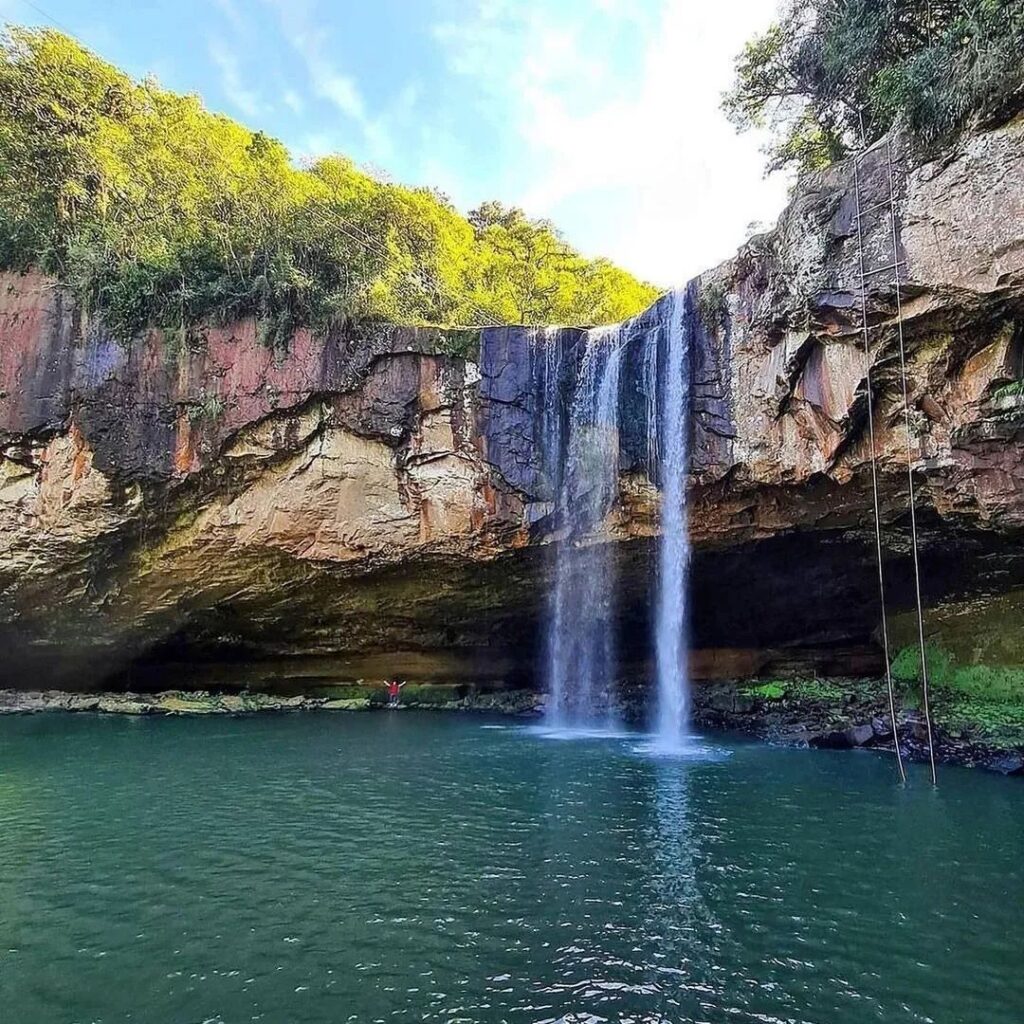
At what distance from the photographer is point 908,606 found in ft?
55.1

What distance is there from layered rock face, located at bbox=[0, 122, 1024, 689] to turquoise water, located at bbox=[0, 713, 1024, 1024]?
18.6 feet

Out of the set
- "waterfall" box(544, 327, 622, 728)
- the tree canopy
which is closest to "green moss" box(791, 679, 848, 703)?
"waterfall" box(544, 327, 622, 728)

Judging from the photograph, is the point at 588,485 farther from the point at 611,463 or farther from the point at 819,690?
the point at 819,690

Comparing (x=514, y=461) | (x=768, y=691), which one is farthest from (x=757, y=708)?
(x=514, y=461)

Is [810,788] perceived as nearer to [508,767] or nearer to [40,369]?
[508,767]

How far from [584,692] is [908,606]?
315 inches

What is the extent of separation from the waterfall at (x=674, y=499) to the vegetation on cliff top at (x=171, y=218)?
6.31 m

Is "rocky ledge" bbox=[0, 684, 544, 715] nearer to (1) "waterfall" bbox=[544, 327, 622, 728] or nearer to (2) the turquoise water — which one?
(1) "waterfall" bbox=[544, 327, 622, 728]

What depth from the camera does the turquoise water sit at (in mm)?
4070

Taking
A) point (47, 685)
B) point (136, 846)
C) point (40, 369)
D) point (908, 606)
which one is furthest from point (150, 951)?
point (47, 685)

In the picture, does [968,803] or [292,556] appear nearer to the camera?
[968,803]

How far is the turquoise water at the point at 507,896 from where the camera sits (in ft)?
13.4

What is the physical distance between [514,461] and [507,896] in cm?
1060

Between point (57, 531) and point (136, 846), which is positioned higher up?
point (57, 531)
